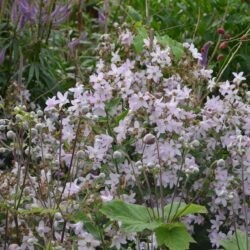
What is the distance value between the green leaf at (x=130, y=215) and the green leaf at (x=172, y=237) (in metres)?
0.03

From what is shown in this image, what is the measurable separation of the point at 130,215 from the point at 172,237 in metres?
0.12

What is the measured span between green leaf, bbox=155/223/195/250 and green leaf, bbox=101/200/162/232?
3 centimetres

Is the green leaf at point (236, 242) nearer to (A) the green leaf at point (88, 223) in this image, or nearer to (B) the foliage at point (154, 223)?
(B) the foliage at point (154, 223)

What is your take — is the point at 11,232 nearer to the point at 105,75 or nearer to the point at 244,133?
the point at 105,75

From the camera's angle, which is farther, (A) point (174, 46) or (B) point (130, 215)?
(A) point (174, 46)

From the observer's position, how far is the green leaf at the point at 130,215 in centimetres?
193

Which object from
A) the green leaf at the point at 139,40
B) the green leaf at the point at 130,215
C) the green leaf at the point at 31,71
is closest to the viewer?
the green leaf at the point at 130,215

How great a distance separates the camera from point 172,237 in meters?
1.98

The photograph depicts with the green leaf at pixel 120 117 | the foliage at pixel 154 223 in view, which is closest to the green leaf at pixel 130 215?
the foliage at pixel 154 223

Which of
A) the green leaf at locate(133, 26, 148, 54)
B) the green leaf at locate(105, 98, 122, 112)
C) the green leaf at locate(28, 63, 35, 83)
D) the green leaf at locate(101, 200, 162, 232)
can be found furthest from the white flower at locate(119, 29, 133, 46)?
the green leaf at locate(101, 200, 162, 232)

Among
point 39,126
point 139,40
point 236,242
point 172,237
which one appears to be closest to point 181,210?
point 172,237

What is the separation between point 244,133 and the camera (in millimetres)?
2553

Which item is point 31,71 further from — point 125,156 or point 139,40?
point 125,156

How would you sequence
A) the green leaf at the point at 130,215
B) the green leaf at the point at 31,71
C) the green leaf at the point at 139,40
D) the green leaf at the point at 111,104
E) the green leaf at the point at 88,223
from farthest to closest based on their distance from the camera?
the green leaf at the point at 31,71
the green leaf at the point at 139,40
the green leaf at the point at 111,104
the green leaf at the point at 88,223
the green leaf at the point at 130,215
